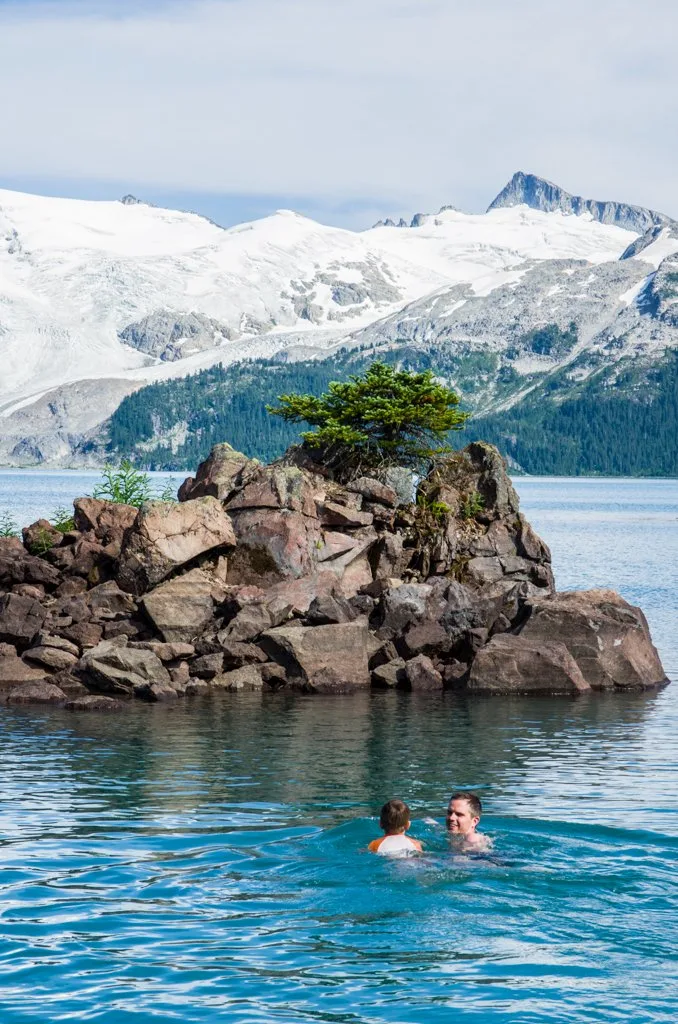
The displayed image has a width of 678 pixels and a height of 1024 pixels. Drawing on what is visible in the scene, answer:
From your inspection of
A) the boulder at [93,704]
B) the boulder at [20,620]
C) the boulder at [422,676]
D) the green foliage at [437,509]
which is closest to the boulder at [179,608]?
the boulder at [20,620]

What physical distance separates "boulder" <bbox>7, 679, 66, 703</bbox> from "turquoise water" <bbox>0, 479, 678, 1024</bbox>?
5.70 ft

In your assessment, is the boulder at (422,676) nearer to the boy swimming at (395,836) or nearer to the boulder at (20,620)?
the boulder at (20,620)

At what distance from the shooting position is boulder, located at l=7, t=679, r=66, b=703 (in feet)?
126

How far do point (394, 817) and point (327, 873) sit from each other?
1.44 metres

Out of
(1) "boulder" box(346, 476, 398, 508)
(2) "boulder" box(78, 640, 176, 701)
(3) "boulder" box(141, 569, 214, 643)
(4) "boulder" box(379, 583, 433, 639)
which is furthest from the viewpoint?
(1) "boulder" box(346, 476, 398, 508)

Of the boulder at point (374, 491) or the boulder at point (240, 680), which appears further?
the boulder at point (374, 491)

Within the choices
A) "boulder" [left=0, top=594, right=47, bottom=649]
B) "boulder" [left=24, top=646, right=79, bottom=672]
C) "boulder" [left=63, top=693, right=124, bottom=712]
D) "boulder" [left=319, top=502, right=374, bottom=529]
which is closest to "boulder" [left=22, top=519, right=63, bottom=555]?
"boulder" [left=0, top=594, right=47, bottom=649]

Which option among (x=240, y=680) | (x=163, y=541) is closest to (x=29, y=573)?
(x=163, y=541)

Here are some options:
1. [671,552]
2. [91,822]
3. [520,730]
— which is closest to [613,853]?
[91,822]

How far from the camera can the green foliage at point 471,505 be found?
5153cm

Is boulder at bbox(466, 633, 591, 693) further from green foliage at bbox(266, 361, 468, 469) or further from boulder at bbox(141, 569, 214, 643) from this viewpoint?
green foliage at bbox(266, 361, 468, 469)

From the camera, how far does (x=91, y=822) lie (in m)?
23.9

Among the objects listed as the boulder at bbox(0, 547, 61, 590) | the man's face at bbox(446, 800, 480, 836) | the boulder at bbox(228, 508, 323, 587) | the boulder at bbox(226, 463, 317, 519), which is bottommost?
the man's face at bbox(446, 800, 480, 836)

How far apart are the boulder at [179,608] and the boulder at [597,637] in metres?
10.9
